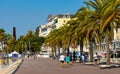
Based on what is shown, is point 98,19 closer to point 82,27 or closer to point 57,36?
point 82,27

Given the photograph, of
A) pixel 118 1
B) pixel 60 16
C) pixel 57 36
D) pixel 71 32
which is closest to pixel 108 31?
pixel 118 1

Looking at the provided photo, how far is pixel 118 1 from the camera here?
116ft

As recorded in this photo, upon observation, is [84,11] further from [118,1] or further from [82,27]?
[118,1]

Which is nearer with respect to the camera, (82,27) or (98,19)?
(98,19)

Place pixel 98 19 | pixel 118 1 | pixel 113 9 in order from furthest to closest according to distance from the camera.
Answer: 1. pixel 98 19
2. pixel 113 9
3. pixel 118 1

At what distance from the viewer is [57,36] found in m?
105

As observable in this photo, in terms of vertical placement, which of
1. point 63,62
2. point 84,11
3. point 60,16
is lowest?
point 63,62

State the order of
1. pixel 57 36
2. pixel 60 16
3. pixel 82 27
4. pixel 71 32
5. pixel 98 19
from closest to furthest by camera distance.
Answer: pixel 98 19 < pixel 82 27 < pixel 71 32 < pixel 57 36 < pixel 60 16

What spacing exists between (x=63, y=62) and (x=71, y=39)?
57.2ft

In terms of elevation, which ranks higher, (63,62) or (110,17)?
(110,17)

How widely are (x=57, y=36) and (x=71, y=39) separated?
39953 mm

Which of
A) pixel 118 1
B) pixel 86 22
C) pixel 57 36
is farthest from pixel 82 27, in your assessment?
pixel 57 36

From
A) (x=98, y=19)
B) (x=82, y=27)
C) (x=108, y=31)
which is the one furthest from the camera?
(x=82, y=27)

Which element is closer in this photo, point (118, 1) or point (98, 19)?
point (118, 1)
